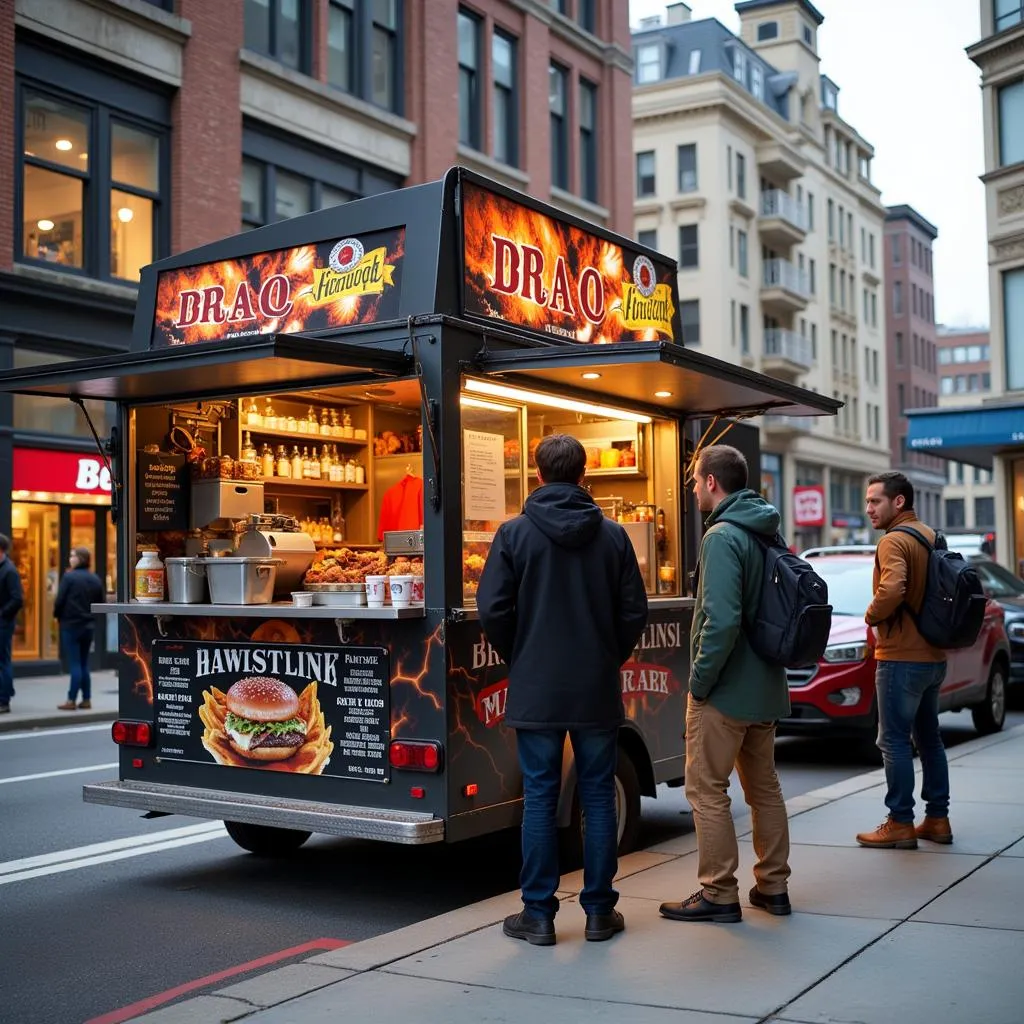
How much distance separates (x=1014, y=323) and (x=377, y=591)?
25568 mm

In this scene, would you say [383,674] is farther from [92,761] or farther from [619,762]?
[92,761]

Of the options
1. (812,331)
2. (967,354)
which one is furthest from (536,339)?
(967,354)

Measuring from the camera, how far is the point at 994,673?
47.1ft

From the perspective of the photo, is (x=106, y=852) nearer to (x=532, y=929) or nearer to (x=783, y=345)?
(x=532, y=929)

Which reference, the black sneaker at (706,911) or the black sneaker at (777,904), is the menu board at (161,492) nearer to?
the black sneaker at (706,911)

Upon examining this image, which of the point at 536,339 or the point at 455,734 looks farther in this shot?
the point at 536,339

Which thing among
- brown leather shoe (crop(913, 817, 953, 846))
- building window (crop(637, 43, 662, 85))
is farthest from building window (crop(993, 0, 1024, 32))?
brown leather shoe (crop(913, 817, 953, 846))

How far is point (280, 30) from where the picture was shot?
81.5ft

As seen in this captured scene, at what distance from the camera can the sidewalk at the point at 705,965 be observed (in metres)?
4.86

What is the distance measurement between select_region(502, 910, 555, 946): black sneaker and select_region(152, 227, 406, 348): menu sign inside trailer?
10.5 ft

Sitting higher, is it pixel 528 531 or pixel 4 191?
pixel 4 191

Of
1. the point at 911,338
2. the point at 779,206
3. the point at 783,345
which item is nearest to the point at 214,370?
the point at 783,345

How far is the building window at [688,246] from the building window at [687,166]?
1512 mm

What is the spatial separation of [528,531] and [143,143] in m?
18.4
